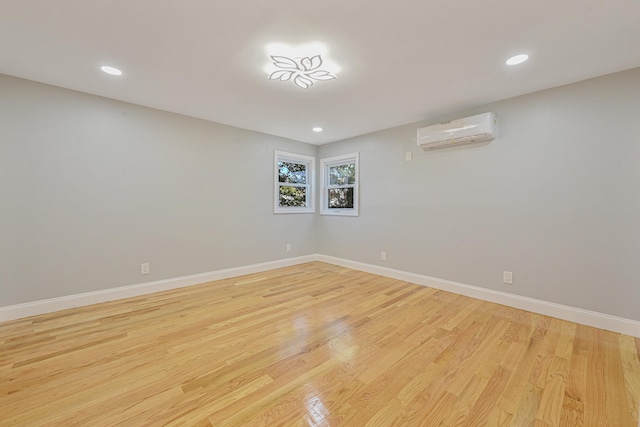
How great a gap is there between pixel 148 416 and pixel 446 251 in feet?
11.2

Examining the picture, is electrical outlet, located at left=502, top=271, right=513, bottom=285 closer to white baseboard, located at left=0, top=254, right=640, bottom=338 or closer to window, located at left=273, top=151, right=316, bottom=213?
white baseboard, located at left=0, top=254, right=640, bottom=338

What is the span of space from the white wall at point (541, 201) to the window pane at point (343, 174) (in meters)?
0.94

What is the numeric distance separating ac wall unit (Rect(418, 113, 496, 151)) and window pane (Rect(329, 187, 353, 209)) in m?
1.62

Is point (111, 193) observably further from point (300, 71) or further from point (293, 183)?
point (293, 183)

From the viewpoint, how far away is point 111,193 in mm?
3014

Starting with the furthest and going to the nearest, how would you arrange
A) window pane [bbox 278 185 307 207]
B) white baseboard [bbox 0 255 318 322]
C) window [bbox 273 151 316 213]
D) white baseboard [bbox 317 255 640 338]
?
1. window pane [bbox 278 185 307 207]
2. window [bbox 273 151 316 213]
3. white baseboard [bbox 0 255 318 322]
4. white baseboard [bbox 317 255 640 338]

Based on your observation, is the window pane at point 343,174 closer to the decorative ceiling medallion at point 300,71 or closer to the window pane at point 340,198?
the window pane at point 340,198

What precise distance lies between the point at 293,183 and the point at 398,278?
2557 mm

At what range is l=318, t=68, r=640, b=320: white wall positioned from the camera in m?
2.30

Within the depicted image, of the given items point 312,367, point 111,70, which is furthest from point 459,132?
point 111,70

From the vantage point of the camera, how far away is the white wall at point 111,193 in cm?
254

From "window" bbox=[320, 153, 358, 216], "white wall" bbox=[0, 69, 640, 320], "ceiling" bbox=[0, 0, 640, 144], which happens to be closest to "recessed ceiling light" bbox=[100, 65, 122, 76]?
"ceiling" bbox=[0, 0, 640, 144]

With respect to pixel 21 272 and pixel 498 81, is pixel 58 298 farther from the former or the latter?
pixel 498 81

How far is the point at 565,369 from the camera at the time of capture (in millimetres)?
1782
